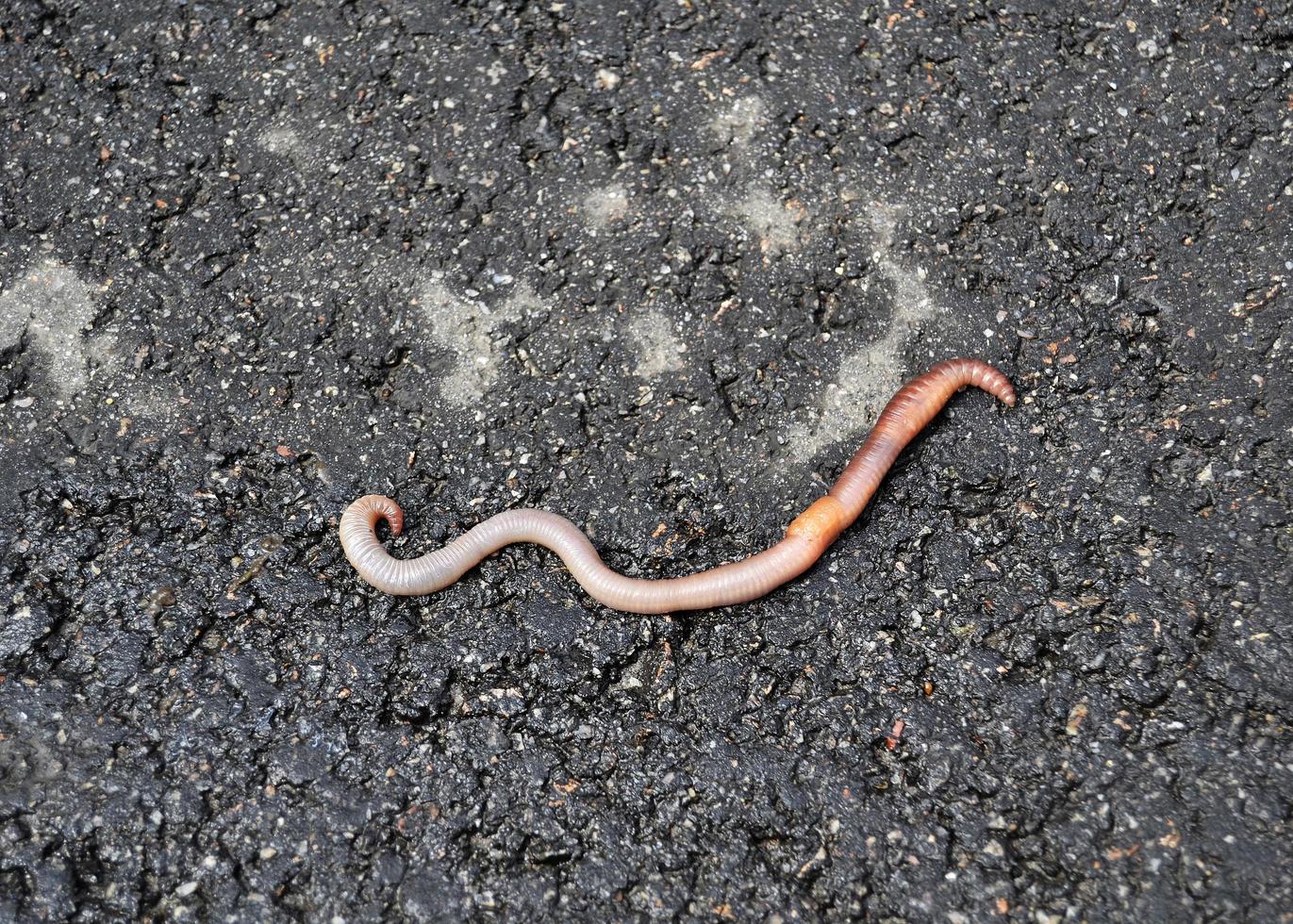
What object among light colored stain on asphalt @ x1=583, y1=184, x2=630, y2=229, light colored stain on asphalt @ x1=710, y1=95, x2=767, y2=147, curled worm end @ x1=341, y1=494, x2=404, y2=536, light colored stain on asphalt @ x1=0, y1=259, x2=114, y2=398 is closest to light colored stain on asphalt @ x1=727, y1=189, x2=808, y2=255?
light colored stain on asphalt @ x1=710, y1=95, x2=767, y2=147

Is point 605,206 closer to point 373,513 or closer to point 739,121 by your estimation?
point 739,121

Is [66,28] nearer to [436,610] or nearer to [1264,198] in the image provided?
[436,610]

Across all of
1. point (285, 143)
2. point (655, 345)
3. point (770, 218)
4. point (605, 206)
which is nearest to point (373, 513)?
point (655, 345)

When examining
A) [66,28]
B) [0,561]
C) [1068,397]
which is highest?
[66,28]

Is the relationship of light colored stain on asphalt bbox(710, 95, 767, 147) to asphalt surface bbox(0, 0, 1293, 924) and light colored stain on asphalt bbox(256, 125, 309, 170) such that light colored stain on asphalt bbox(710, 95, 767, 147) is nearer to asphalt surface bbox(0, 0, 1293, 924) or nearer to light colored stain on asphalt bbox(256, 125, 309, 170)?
asphalt surface bbox(0, 0, 1293, 924)

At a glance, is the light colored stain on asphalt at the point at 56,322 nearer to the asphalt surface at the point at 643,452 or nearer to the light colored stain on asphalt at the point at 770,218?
the asphalt surface at the point at 643,452

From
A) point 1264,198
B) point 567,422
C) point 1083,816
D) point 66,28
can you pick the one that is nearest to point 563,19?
point 567,422

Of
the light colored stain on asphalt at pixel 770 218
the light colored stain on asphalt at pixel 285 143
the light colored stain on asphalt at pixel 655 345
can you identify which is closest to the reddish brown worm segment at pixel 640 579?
the light colored stain on asphalt at pixel 655 345
